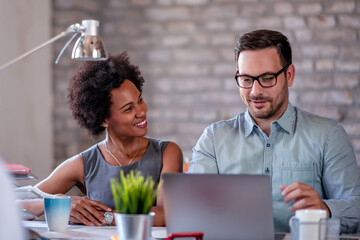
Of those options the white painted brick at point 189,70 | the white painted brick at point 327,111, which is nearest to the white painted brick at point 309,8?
the white painted brick at point 327,111

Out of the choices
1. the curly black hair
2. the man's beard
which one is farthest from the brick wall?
the man's beard

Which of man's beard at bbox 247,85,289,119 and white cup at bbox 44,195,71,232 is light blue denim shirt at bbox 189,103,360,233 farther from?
white cup at bbox 44,195,71,232

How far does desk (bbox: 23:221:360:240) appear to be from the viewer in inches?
66.7

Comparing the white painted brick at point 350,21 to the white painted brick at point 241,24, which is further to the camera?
the white painted brick at point 241,24

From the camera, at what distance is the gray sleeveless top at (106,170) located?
239cm

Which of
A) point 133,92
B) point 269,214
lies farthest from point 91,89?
point 269,214

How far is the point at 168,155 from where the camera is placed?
95.6 inches

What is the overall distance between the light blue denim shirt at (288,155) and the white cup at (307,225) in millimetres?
591

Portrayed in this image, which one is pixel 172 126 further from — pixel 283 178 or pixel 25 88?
pixel 283 178

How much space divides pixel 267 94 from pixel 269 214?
76cm

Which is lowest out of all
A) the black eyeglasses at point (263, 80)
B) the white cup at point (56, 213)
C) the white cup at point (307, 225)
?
the white cup at point (56, 213)

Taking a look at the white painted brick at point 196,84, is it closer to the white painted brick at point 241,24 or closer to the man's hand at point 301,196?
the white painted brick at point 241,24

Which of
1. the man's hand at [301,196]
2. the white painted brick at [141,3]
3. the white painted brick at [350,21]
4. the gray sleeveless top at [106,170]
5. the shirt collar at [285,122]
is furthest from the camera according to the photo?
the white painted brick at [141,3]

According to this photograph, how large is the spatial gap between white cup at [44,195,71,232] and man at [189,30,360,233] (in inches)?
24.8
